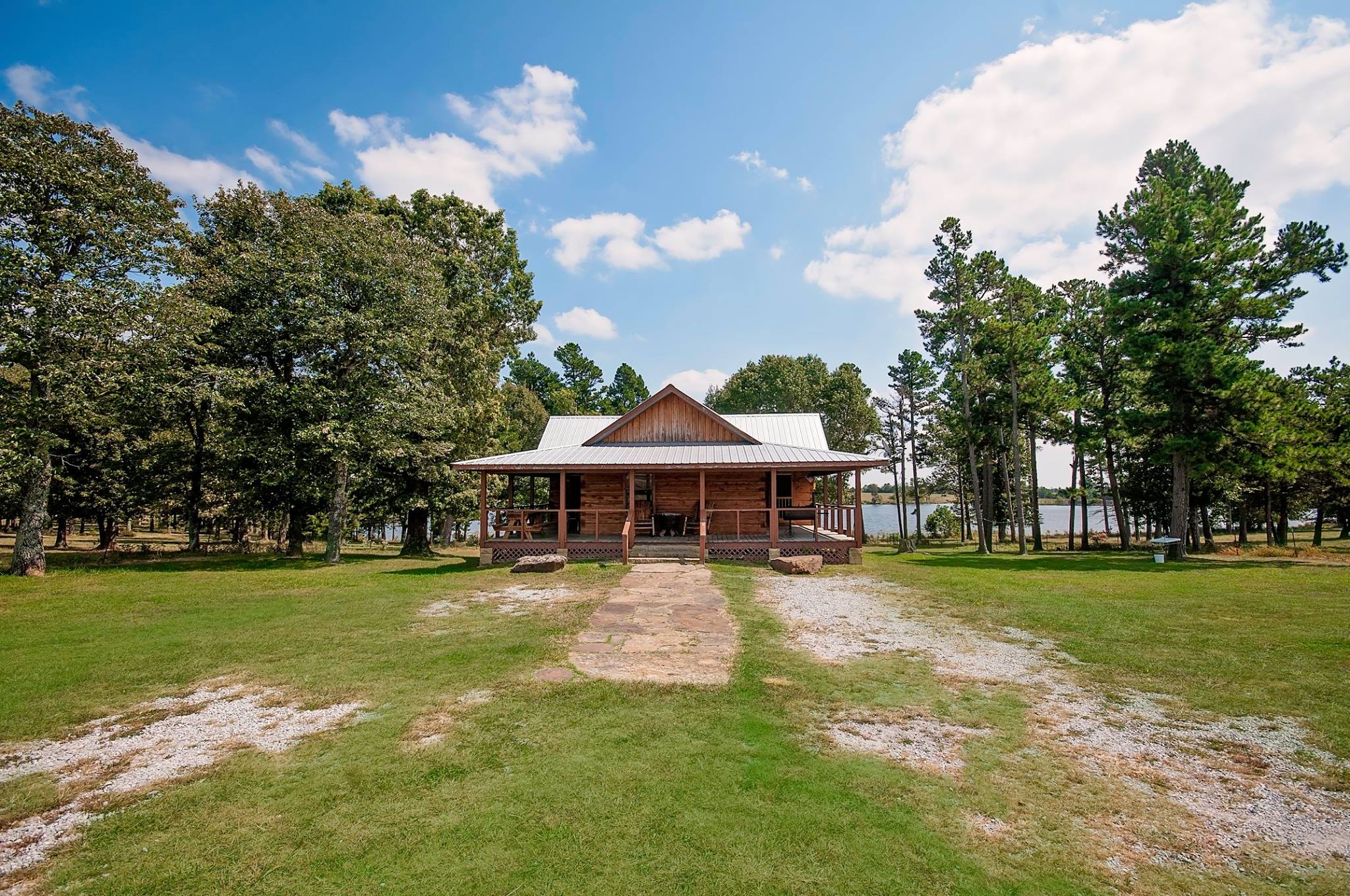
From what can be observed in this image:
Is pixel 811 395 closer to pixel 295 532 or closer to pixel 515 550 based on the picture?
pixel 515 550

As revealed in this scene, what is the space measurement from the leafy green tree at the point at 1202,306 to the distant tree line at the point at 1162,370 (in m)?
0.05

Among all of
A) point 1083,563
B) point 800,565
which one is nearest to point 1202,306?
point 1083,563

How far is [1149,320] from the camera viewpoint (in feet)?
67.1

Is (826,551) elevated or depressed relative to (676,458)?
depressed

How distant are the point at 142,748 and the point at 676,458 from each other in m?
13.8

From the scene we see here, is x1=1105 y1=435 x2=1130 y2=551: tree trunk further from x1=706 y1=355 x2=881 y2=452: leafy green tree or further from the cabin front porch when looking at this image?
x1=706 y1=355 x2=881 y2=452: leafy green tree

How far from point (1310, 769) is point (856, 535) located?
14.1m

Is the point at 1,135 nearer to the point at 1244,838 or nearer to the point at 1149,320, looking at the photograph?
the point at 1244,838

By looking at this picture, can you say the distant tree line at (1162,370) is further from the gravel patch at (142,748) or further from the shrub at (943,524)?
the gravel patch at (142,748)

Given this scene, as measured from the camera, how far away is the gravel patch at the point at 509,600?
10406 mm

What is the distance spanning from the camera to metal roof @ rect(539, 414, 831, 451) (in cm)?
2292

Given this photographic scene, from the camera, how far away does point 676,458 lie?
1770 centimetres

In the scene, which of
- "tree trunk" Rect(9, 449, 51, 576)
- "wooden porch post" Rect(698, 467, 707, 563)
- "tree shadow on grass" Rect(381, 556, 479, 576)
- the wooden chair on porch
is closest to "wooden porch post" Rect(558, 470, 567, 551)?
"tree shadow on grass" Rect(381, 556, 479, 576)

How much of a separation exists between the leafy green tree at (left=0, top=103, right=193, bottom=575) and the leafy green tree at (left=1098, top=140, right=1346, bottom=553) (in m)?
31.0
